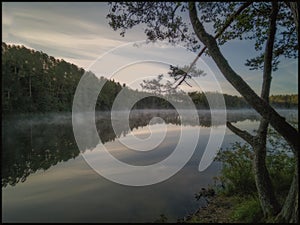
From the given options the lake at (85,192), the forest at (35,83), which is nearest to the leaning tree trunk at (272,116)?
the lake at (85,192)

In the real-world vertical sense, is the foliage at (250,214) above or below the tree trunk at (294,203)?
below

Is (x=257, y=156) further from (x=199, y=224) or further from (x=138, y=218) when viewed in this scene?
(x=138, y=218)

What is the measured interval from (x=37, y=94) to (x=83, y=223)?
152 feet

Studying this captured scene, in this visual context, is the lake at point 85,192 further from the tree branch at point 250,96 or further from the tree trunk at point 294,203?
the tree branch at point 250,96

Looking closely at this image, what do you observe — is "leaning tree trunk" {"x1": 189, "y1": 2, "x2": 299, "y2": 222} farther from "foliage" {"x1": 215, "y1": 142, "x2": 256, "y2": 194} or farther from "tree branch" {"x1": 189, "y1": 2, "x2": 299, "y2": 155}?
"foliage" {"x1": 215, "y1": 142, "x2": 256, "y2": 194}

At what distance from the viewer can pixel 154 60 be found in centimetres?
621

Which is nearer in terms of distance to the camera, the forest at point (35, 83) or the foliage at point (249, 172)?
the foliage at point (249, 172)

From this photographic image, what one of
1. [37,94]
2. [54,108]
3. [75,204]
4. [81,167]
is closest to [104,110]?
[54,108]

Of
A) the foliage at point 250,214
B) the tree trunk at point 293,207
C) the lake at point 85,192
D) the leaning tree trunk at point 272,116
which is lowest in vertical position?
the lake at point 85,192

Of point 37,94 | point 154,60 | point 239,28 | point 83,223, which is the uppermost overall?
point 37,94

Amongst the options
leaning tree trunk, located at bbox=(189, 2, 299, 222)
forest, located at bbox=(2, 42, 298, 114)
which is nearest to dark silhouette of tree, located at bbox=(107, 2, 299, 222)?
leaning tree trunk, located at bbox=(189, 2, 299, 222)

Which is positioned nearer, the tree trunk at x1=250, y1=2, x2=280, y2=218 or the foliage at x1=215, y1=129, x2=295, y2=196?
the tree trunk at x1=250, y1=2, x2=280, y2=218

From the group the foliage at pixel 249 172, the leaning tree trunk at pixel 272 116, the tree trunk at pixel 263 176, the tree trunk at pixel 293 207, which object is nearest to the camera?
the tree trunk at pixel 293 207

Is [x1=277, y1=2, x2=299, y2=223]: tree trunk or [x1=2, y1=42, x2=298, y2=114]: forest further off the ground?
[x1=2, y1=42, x2=298, y2=114]: forest
